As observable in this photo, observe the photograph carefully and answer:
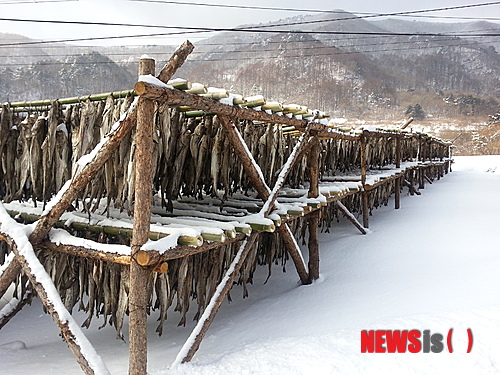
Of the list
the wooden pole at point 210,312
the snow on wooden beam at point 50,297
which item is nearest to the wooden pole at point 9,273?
the snow on wooden beam at point 50,297

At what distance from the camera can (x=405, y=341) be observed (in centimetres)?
308

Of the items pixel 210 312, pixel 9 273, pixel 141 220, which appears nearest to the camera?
pixel 141 220

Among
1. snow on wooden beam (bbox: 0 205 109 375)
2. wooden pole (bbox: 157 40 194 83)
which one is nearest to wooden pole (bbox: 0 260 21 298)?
snow on wooden beam (bbox: 0 205 109 375)

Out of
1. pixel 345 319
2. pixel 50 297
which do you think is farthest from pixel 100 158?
pixel 345 319

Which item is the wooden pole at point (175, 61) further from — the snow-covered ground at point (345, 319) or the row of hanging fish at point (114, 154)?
the snow-covered ground at point (345, 319)

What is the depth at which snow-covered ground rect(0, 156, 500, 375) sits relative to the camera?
2910 millimetres

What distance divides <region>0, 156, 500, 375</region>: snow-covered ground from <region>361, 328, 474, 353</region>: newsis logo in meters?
0.05

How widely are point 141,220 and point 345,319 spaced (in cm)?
232

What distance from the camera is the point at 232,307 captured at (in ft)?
16.0

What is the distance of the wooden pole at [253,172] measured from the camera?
3.46m

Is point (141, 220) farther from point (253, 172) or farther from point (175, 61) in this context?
point (253, 172)

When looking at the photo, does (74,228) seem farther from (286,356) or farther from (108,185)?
(286,356)

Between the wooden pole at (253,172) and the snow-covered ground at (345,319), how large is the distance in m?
0.40

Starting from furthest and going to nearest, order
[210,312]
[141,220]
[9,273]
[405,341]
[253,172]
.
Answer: [253,172], [210,312], [9,273], [405,341], [141,220]
